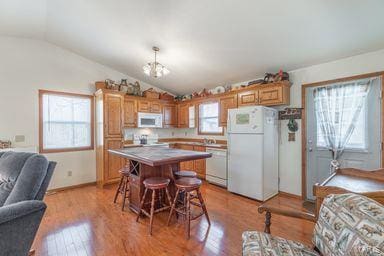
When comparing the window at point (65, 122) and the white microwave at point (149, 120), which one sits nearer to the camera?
the window at point (65, 122)

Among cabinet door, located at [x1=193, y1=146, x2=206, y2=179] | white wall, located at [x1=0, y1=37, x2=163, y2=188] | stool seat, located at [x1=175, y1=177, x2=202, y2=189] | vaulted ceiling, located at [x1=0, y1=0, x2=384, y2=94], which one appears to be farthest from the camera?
cabinet door, located at [x1=193, y1=146, x2=206, y2=179]

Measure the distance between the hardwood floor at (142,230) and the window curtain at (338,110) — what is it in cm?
123

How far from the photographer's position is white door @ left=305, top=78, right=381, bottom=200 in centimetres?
267

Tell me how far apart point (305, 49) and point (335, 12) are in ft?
2.34

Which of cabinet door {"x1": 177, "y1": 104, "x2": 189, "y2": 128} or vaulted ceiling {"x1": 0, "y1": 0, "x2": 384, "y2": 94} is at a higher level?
vaulted ceiling {"x1": 0, "y1": 0, "x2": 384, "y2": 94}

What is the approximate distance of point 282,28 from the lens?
2.48 meters

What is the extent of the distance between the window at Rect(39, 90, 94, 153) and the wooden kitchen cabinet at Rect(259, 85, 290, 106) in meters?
3.88

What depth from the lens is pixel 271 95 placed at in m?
3.49

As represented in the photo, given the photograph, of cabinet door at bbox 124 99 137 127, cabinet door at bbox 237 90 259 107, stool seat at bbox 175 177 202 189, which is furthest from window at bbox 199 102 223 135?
stool seat at bbox 175 177 202 189

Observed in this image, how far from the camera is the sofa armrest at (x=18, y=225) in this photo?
49.5 inches

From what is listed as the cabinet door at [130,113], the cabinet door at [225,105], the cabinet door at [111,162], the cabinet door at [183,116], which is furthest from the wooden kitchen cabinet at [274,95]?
the cabinet door at [111,162]

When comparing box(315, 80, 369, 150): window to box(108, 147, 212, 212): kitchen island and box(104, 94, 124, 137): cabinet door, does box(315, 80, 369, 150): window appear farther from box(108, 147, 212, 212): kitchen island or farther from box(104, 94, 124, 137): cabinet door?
box(104, 94, 124, 137): cabinet door

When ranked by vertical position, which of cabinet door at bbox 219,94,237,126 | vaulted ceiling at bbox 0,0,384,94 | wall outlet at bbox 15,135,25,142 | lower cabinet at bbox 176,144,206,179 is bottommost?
lower cabinet at bbox 176,144,206,179

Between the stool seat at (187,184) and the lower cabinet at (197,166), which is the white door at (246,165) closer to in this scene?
the lower cabinet at (197,166)
